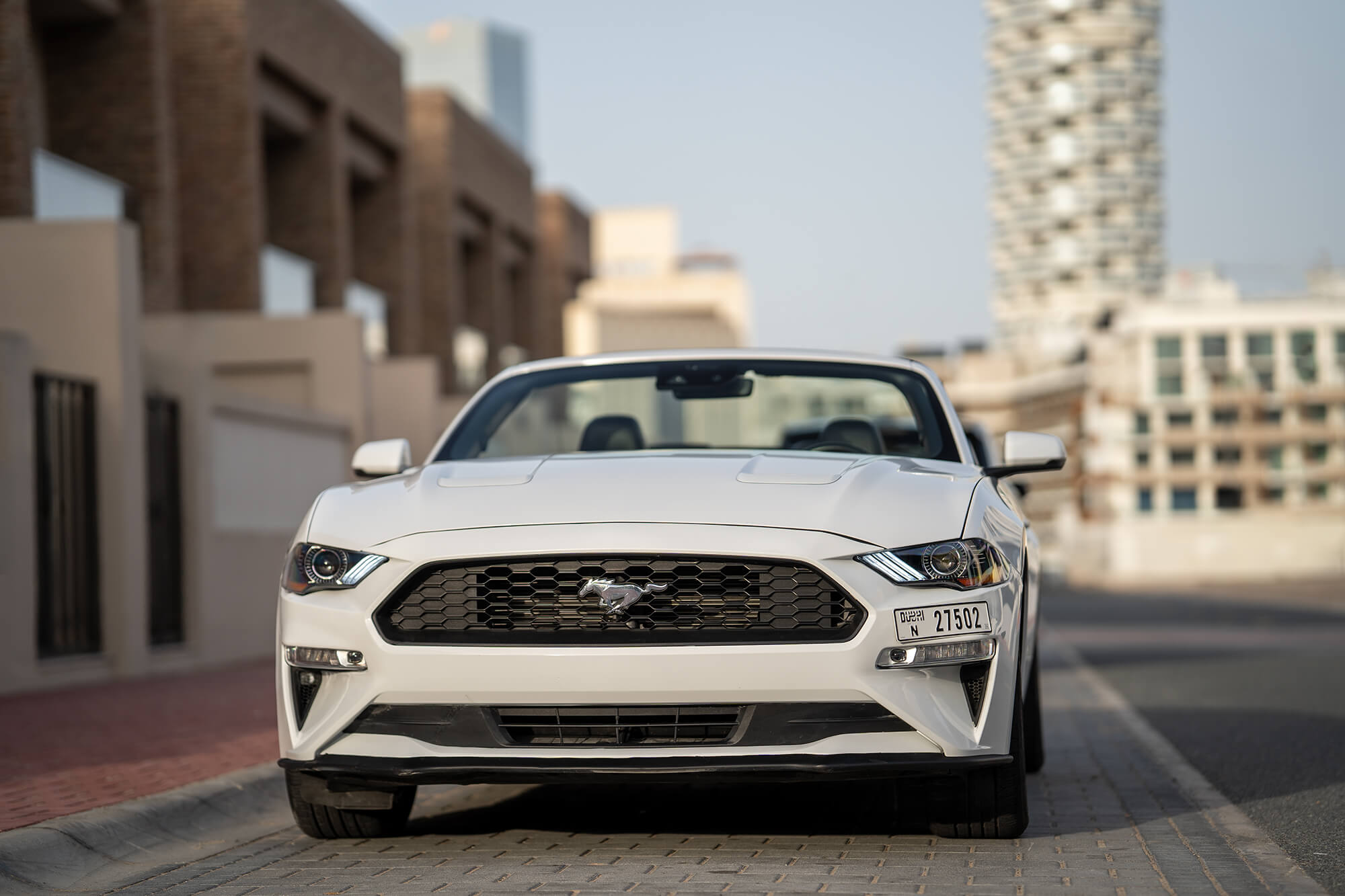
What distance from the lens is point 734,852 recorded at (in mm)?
5527

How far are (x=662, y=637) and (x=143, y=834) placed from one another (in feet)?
6.75

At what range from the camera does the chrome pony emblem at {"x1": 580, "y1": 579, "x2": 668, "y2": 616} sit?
5.02 meters

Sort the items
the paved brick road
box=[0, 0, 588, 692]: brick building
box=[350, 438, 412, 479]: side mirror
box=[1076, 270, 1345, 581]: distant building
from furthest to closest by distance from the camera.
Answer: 1. box=[1076, 270, 1345, 581]: distant building
2. box=[0, 0, 588, 692]: brick building
3. box=[350, 438, 412, 479]: side mirror
4. the paved brick road

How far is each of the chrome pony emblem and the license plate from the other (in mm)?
673

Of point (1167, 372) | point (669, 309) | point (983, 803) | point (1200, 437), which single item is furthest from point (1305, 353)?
point (983, 803)

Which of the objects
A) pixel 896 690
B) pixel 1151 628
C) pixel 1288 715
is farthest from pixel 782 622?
pixel 1151 628

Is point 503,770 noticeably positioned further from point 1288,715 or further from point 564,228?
point 564,228

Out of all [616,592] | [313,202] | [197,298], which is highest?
[313,202]

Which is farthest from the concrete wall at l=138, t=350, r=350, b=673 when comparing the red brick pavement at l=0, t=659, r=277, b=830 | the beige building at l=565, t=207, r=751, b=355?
the beige building at l=565, t=207, r=751, b=355

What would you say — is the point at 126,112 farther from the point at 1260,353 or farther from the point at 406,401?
the point at 1260,353

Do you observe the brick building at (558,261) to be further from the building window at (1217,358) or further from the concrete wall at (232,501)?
the building window at (1217,358)

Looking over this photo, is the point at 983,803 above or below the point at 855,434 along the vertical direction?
below

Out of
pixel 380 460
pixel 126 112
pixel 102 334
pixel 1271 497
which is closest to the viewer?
pixel 380 460

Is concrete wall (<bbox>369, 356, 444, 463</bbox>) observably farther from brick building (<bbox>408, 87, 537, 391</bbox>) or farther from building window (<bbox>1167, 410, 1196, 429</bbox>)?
building window (<bbox>1167, 410, 1196, 429</bbox>)
